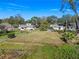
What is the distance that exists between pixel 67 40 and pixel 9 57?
2108 cm

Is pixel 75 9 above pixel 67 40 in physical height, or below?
above

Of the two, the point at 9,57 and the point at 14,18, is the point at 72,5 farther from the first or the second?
the point at 14,18

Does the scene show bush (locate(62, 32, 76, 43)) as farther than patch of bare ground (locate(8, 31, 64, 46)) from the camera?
Yes

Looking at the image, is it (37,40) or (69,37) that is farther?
(37,40)

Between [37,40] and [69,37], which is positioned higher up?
[69,37]

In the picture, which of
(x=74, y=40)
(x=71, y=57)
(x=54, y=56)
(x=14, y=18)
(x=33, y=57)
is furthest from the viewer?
(x=14, y=18)

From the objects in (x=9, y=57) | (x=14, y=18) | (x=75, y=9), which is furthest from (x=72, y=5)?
(x=14, y=18)

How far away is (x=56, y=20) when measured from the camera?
372 ft

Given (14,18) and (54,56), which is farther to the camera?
(14,18)

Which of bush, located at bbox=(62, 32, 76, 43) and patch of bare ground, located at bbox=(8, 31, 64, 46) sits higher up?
bush, located at bbox=(62, 32, 76, 43)

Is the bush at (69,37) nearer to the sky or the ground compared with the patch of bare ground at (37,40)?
nearer to the sky

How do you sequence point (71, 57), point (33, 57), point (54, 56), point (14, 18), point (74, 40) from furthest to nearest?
point (14, 18) → point (74, 40) → point (33, 57) → point (54, 56) → point (71, 57)

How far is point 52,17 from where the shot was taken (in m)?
112

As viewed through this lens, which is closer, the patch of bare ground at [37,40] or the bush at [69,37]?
the patch of bare ground at [37,40]
